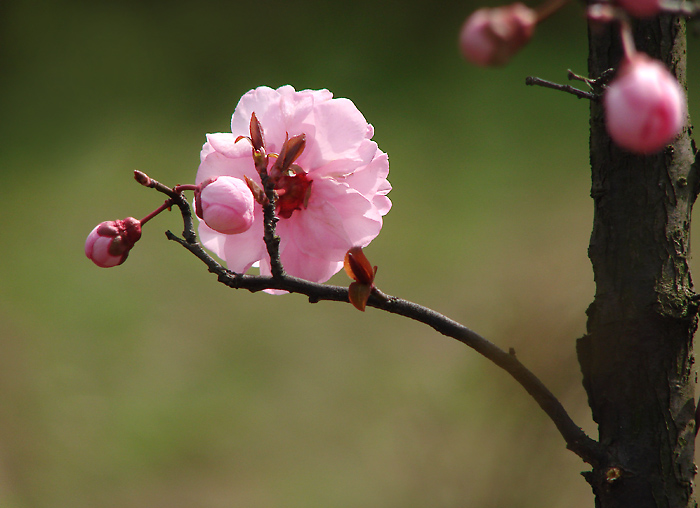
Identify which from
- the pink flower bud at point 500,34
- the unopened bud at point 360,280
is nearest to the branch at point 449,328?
the unopened bud at point 360,280

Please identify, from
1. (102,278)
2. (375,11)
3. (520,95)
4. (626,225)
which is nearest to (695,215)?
(520,95)

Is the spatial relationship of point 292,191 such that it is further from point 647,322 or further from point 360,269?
point 647,322

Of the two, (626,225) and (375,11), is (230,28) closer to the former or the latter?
(375,11)

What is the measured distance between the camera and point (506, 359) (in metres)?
0.28

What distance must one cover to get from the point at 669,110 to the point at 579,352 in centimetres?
18

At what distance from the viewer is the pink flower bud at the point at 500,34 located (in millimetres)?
166

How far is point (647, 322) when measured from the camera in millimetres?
291

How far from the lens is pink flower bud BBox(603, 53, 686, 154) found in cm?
15

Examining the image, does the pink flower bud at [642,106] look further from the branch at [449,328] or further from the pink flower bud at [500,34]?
the branch at [449,328]

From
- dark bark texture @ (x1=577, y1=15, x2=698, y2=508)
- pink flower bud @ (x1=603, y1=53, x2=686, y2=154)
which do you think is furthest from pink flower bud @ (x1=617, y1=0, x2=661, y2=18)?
dark bark texture @ (x1=577, y1=15, x2=698, y2=508)

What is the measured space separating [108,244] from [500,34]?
0.20 meters

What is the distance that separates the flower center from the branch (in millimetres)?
44

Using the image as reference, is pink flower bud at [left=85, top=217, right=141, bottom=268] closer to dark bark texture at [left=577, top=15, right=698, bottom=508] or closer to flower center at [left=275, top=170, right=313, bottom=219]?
flower center at [left=275, top=170, right=313, bottom=219]

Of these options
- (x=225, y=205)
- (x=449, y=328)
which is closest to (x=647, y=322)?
(x=449, y=328)
